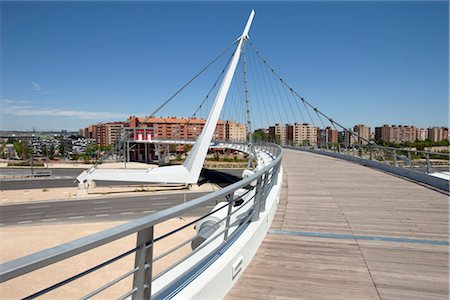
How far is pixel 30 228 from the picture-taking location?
2031 centimetres

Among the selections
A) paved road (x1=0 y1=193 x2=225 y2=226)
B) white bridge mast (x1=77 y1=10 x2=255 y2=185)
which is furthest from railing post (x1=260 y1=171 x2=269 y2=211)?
white bridge mast (x1=77 y1=10 x2=255 y2=185)

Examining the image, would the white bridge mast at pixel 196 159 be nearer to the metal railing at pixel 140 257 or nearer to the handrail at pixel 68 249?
the metal railing at pixel 140 257

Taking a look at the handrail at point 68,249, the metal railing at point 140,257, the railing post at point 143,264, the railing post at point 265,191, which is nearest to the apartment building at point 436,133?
the railing post at point 265,191

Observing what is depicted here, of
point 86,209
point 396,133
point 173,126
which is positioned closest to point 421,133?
point 396,133

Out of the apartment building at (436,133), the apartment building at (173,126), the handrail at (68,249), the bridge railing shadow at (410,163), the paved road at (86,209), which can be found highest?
the apartment building at (173,126)

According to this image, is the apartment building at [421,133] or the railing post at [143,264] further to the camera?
the apartment building at [421,133]

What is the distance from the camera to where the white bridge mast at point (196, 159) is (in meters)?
24.1

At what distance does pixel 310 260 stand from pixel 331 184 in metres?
5.46

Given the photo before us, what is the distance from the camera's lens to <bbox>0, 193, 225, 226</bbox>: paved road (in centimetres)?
2230

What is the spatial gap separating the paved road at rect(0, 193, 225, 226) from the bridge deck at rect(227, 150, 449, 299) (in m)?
17.9

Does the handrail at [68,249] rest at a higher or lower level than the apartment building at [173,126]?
lower

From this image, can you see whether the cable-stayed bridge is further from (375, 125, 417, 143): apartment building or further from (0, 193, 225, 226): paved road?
(375, 125, 417, 143): apartment building

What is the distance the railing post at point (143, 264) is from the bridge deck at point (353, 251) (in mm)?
1005

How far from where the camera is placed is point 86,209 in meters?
25.0
